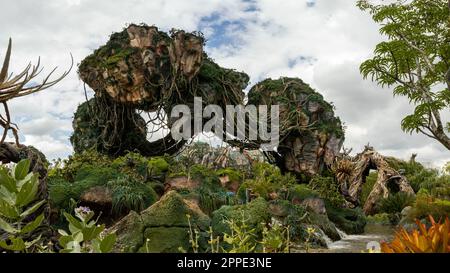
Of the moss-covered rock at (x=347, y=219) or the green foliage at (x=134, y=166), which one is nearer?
the green foliage at (x=134, y=166)

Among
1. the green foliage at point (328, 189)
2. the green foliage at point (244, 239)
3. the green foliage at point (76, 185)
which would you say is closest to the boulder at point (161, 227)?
the green foliage at point (244, 239)

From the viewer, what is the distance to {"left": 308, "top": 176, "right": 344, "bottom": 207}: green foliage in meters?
14.4

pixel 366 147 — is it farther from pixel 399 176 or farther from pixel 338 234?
pixel 338 234

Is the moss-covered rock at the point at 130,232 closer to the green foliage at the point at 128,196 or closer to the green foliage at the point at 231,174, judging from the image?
the green foliage at the point at 128,196

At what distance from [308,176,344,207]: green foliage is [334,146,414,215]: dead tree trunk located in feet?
1.93

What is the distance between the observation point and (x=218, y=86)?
17.0 metres

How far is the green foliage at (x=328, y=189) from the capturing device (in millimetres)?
14391

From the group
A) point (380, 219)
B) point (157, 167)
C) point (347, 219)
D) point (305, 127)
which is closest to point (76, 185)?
point (157, 167)

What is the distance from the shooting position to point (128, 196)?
967cm

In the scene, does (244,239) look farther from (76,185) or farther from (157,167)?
(157,167)

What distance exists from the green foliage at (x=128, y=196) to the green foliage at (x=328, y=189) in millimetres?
5750

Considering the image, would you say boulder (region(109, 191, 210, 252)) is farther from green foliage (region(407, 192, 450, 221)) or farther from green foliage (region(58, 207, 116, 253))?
green foliage (region(407, 192, 450, 221))

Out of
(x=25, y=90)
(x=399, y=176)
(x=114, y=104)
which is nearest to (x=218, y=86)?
(x=114, y=104)
